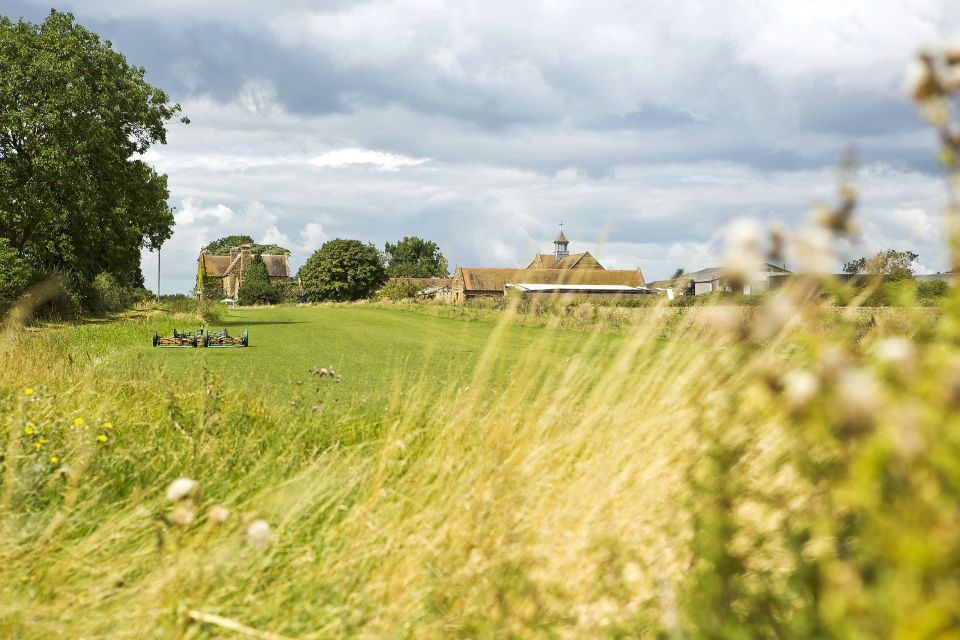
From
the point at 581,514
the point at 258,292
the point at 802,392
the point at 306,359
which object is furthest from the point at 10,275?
the point at 258,292

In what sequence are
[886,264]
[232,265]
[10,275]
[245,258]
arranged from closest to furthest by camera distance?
[886,264] → [10,275] → [232,265] → [245,258]

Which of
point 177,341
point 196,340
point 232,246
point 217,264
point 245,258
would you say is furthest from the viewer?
point 232,246

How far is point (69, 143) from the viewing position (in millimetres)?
28719

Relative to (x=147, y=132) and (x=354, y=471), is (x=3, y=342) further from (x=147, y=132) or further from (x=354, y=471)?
(x=147, y=132)

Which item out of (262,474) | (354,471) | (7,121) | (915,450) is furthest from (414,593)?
(7,121)

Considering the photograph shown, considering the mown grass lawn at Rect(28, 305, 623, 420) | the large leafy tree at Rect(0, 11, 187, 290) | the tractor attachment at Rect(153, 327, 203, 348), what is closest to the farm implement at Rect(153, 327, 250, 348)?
the tractor attachment at Rect(153, 327, 203, 348)

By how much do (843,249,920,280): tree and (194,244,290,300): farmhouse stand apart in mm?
105786

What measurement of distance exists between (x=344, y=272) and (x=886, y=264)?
87385 millimetres

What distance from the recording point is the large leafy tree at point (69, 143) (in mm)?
28031

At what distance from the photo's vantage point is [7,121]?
2756 centimetres

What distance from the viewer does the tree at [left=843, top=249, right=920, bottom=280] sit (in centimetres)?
283

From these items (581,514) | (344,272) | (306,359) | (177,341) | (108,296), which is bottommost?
(306,359)

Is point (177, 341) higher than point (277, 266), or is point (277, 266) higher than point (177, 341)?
point (277, 266)

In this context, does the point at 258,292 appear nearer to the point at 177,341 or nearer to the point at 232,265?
the point at 232,265
